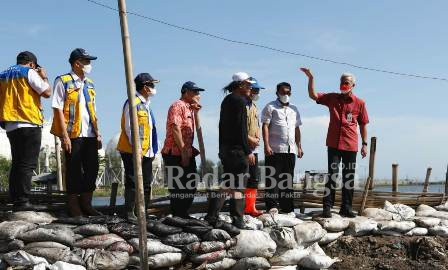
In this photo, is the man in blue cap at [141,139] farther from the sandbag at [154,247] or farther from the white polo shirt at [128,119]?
the sandbag at [154,247]

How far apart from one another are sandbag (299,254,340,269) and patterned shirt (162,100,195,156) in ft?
5.52

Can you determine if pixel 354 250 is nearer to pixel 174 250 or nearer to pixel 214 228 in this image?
pixel 214 228

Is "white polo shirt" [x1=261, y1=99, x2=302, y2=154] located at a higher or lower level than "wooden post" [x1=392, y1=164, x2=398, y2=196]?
higher

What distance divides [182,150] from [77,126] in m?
1.12

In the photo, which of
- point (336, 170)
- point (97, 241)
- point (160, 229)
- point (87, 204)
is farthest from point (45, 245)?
point (336, 170)

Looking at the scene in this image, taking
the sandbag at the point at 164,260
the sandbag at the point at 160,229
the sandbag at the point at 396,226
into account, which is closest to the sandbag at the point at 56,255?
the sandbag at the point at 164,260

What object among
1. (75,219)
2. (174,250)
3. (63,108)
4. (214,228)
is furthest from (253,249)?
(63,108)

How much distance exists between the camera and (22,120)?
5648 mm

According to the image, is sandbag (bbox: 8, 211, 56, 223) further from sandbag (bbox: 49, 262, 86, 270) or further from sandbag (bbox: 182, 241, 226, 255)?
sandbag (bbox: 182, 241, 226, 255)

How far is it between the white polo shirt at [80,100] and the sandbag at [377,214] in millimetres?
3856

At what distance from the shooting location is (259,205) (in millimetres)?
7781

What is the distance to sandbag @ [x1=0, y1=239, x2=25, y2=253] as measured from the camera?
5125mm

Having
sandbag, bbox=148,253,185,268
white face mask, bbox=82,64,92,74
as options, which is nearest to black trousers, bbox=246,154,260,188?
sandbag, bbox=148,253,185,268

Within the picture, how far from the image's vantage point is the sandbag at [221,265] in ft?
18.6
